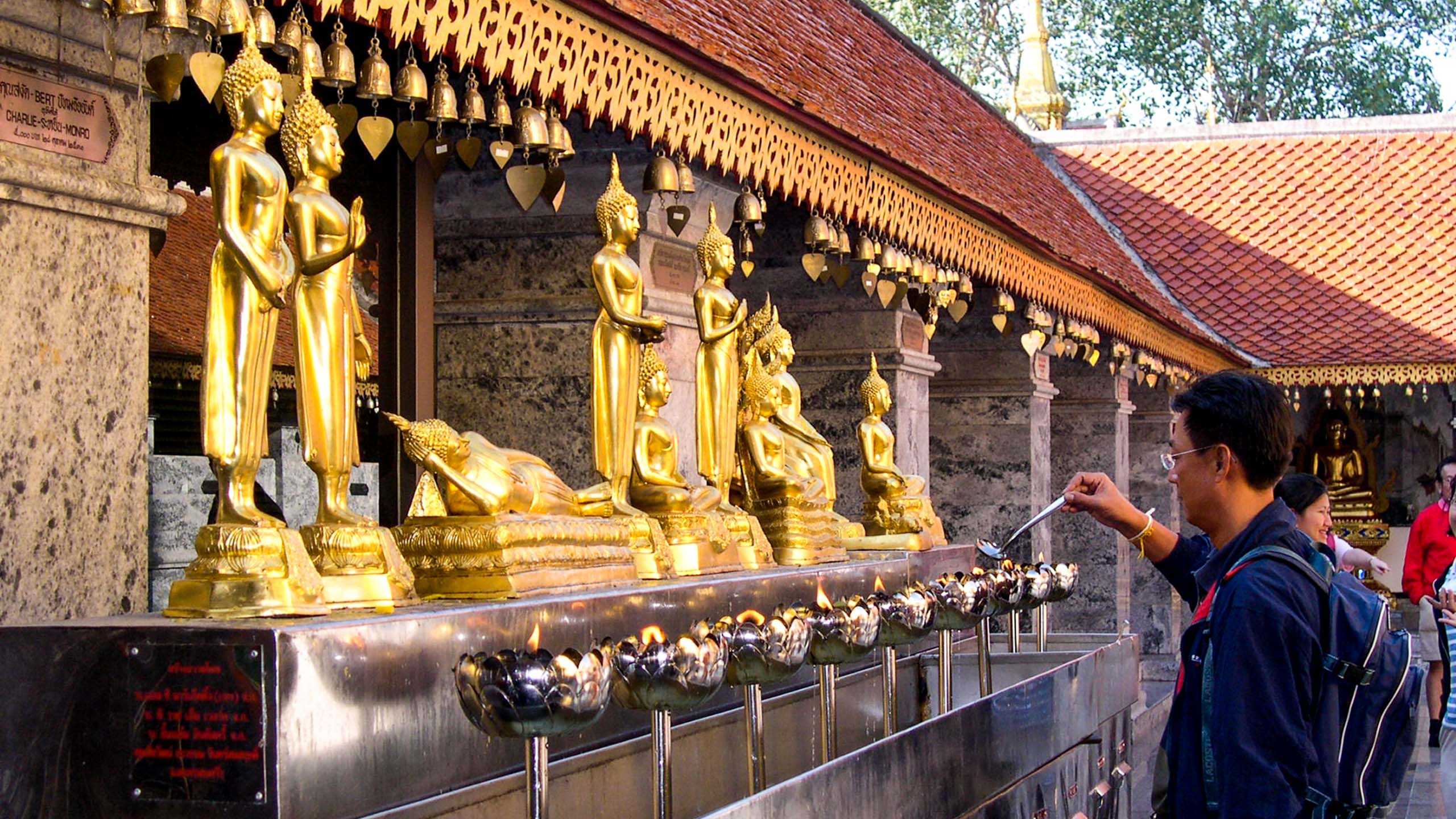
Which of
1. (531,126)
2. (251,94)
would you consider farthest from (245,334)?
(531,126)

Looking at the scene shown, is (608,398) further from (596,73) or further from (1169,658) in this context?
(1169,658)

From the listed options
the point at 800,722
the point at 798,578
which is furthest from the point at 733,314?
the point at 800,722

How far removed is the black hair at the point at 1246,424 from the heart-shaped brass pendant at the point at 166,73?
2055 millimetres

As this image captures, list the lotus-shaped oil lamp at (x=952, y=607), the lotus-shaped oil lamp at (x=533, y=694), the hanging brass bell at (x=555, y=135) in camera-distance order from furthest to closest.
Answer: the lotus-shaped oil lamp at (x=952, y=607) < the hanging brass bell at (x=555, y=135) < the lotus-shaped oil lamp at (x=533, y=694)

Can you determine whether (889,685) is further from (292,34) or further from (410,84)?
(292,34)

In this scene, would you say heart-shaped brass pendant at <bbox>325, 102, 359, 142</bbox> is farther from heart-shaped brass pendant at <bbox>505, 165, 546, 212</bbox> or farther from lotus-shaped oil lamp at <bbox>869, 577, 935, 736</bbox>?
lotus-shaped oil lamp at <bbox>869, 577, 935, 736</bbox>

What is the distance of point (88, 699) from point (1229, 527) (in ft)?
6.47

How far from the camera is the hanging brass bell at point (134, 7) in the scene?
10.7 ft

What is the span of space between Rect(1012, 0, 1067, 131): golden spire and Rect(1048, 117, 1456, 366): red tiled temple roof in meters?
1.53

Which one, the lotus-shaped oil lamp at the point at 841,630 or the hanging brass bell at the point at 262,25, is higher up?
the hanging brass bell at the point at 262,25

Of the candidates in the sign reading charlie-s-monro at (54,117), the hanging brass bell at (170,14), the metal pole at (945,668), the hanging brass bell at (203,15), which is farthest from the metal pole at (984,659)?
the hanging brass bell at (170,14)

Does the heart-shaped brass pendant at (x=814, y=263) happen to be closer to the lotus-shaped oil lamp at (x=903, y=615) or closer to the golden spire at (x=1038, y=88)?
the lotus-shaped oil lamp at (x=903, y=615)

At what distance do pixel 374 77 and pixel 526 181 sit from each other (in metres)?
0.91

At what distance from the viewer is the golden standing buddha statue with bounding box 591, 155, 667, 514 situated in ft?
16.6
